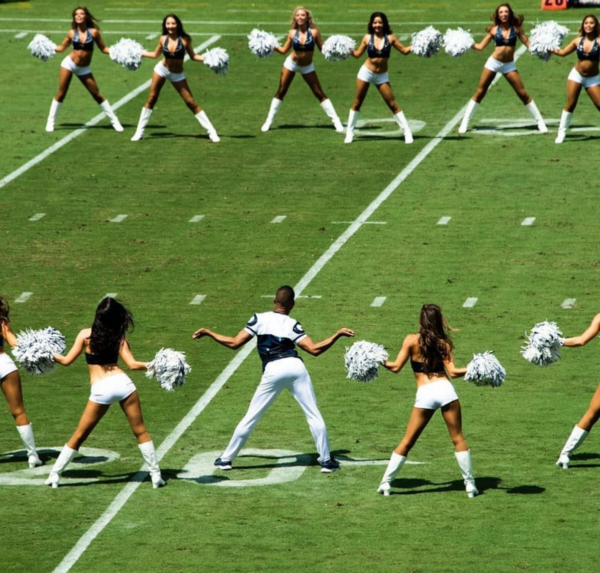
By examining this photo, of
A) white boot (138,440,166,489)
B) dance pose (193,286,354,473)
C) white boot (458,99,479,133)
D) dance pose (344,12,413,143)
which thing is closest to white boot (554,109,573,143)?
white boot (458,99,479,133)

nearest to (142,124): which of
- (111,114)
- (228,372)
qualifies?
(111,114)

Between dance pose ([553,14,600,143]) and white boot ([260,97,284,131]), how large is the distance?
491 cm

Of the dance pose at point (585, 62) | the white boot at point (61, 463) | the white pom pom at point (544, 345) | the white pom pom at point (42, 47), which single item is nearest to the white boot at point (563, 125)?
the dance pose at point (585, 62)

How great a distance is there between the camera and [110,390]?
14.6m

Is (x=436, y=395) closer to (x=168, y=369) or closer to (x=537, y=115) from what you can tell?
(x=168, y=369)

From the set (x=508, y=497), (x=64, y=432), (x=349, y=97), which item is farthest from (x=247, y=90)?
(x=508, y=497)

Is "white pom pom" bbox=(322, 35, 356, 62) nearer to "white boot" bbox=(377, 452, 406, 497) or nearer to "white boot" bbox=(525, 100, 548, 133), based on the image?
"white boot" bbox=(525, 100, 548, 133)

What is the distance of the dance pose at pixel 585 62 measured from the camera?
27156 mm

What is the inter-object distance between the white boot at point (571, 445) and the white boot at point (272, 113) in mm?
15214

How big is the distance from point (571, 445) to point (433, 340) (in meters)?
1.85

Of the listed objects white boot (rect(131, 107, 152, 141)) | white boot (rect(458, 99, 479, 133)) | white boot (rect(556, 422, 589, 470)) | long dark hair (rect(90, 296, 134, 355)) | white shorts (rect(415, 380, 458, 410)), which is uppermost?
white boot (rect(131, 107, 152, 141))

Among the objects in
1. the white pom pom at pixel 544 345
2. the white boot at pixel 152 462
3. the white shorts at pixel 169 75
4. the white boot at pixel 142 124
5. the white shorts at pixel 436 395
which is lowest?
the white boot at pixel 152 462

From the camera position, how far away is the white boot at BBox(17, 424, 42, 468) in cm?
1535

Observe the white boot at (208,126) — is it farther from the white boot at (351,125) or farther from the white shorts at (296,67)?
the white boot at (351,125)
